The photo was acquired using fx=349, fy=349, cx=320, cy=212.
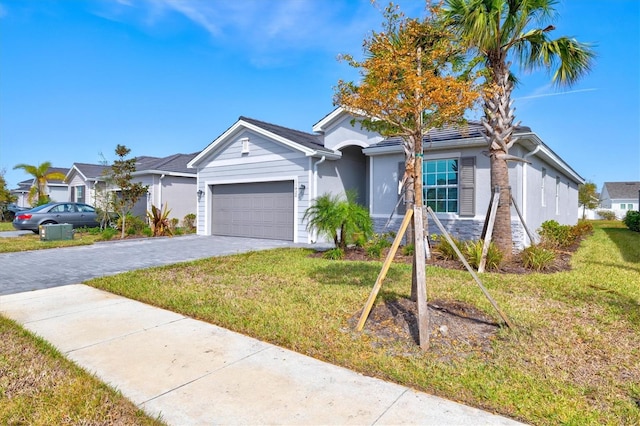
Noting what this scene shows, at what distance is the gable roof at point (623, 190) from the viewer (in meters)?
50.9

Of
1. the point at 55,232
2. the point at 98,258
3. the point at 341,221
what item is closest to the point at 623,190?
the point at 341,221

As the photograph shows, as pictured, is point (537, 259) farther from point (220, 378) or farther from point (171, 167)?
point (171, 167)

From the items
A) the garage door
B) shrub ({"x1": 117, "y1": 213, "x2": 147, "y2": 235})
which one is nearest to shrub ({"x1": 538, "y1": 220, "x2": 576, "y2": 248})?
the garage door

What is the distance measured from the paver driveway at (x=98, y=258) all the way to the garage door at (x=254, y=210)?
0.70 meters

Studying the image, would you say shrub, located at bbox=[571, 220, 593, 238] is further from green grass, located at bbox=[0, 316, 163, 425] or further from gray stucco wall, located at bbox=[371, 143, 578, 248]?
green grass, located at bbox=[0, 316, 163, 425]

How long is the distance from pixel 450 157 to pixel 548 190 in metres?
5.75

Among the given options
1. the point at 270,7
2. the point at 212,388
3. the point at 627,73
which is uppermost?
the point at 270,7

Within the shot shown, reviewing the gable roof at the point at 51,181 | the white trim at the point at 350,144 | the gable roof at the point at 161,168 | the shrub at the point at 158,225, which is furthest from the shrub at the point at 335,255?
the gable roof at the point at 51,181

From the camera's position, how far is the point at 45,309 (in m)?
5.05

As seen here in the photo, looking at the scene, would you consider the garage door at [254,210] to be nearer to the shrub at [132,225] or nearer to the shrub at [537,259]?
the shrub at [132,225]

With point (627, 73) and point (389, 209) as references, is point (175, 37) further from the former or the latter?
point (627, 73)

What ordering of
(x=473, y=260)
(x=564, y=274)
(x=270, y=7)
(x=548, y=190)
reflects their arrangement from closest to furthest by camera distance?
(x=564, y=274) → (x=473, y=260) → (x=270, y=7) → (x=548, y=190)

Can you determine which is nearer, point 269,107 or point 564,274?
point 564,274

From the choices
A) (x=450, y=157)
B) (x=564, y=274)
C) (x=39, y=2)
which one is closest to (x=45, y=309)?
(x=39, y=2)
